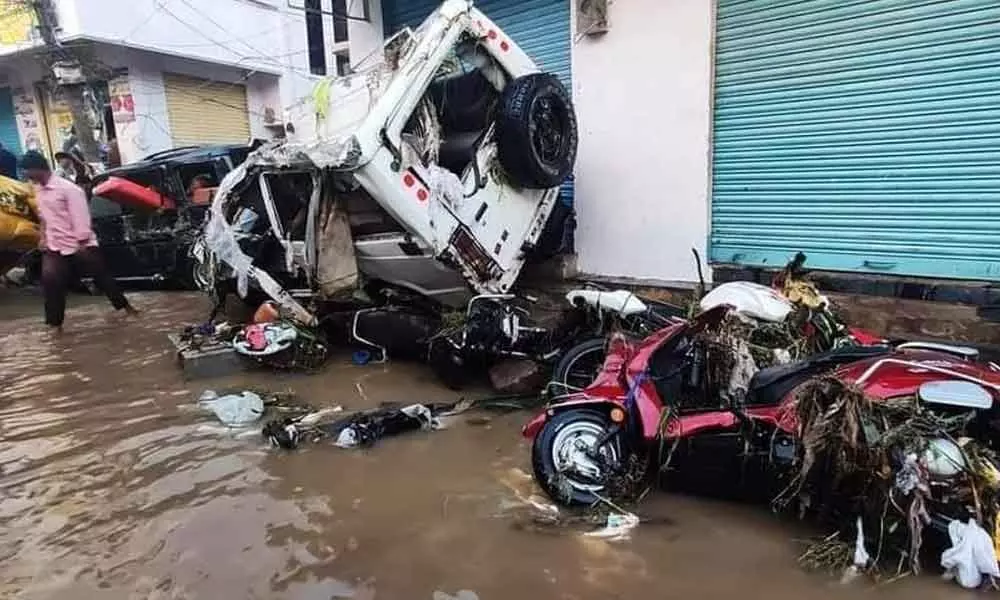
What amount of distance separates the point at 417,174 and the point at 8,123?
1647 cm

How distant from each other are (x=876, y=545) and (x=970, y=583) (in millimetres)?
316

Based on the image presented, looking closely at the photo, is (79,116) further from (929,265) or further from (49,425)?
(929,265)

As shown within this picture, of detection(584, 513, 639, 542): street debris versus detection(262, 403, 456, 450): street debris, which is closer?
detection(584, 513, 639, 542): street debris

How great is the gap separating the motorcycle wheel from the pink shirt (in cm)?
647

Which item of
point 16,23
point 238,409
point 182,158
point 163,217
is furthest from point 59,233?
point 16,23

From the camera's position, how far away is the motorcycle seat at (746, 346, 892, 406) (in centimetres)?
314

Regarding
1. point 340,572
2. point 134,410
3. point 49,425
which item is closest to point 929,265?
point 340,572

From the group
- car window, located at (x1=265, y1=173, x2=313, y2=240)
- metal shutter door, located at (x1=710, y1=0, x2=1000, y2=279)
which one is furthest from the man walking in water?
metal shutter door, located at (x1=710, y1=0, x2=1000, y2=279)

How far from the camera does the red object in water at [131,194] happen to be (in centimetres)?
886

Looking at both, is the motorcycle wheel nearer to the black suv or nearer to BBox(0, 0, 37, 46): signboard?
the black suv

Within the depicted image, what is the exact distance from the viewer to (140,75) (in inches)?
586

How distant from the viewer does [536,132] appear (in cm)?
566

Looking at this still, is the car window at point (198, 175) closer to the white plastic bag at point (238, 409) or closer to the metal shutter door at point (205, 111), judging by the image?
the white plastic bag at point (238, 409)

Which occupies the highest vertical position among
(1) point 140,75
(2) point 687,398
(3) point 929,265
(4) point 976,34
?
(1) point 140,75
